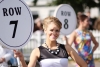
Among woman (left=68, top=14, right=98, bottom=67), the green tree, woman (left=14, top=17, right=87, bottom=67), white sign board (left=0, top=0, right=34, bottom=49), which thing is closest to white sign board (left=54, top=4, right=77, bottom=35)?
woman (left=68, top=14, right=98, bottom=67)

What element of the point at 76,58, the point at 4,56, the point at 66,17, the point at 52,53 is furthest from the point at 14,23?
the point at 66,17

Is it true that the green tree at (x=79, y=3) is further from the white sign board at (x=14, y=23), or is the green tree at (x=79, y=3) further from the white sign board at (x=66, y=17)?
the white sign board at (x=14, y=23)

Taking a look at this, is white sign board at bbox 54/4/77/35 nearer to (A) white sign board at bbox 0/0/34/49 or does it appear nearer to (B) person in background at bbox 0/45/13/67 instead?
(B) person in background at bbox 0/45/13/67

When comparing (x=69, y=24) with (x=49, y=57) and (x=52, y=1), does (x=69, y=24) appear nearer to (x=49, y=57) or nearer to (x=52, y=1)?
(x=49, y=57)

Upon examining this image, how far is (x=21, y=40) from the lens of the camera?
4.43 metres

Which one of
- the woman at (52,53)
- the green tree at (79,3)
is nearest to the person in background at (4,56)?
the woman at (52,53)

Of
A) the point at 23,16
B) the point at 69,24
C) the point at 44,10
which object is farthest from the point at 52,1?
the point at 23,16

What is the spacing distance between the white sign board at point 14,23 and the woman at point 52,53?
29 centimetres

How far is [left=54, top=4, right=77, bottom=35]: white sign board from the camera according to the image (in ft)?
24.8

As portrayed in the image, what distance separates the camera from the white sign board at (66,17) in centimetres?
757

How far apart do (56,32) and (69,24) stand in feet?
12.0

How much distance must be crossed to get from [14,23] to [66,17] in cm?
349

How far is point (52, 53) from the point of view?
4242mm

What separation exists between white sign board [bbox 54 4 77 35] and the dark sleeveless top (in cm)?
320
